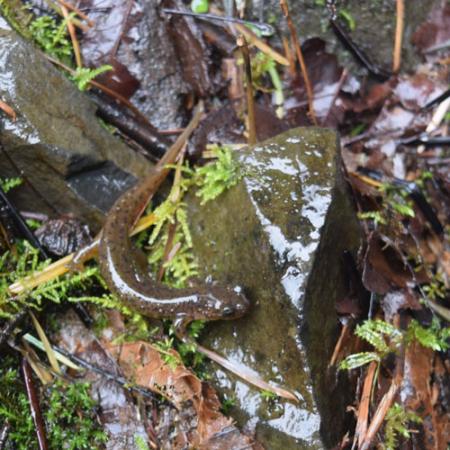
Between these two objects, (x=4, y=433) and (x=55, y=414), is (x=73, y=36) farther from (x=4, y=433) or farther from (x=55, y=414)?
(x=4, y=433)

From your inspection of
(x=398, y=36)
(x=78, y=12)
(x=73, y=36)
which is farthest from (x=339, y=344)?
(x=78, y=12)

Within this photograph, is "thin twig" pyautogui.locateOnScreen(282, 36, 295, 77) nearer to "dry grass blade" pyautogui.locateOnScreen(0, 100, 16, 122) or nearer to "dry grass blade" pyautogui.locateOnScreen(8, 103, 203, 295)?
"dry grass blade" pyautogui.locateOnScreen(8, 103, 203, 295)

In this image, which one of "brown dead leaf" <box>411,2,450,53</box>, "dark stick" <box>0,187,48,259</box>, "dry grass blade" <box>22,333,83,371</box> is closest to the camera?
"dry grass blade" <box>22,333,83,371</box>

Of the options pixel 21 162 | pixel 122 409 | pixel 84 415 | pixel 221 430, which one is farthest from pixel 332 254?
pixel 21 162

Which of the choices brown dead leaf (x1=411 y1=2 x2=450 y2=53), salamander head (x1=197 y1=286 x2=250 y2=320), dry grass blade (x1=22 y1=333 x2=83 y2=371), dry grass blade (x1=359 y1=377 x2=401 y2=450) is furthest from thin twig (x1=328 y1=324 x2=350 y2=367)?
brown dead leaf (x1=411 y1=2 x2=450 y2=53)

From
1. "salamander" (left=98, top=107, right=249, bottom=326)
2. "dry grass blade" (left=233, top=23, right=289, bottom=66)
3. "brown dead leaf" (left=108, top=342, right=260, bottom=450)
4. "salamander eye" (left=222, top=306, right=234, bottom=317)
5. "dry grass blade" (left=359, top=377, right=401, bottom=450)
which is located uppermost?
"dry grass blade" (left=233, top=23, right=289, bottom=66)

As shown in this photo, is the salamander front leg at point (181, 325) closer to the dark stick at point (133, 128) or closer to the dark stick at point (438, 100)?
the dark stick at point (133, 128)

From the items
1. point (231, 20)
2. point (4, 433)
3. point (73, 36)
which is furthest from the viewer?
point (73, 36)
